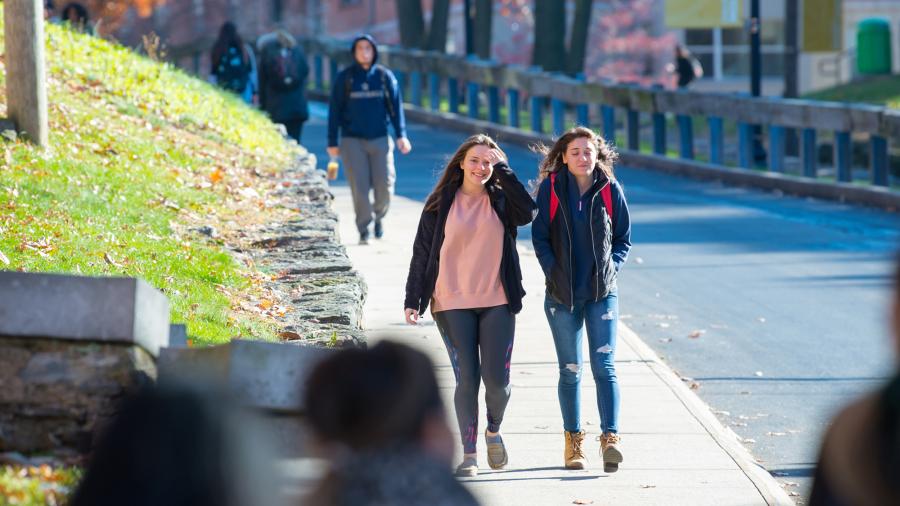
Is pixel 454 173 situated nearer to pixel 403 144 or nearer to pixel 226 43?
pixel 403 144

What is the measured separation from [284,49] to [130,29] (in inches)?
1391

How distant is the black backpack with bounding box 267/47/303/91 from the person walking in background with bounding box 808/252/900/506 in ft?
54.0

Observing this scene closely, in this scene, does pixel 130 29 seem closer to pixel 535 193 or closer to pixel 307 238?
pixel 307 238

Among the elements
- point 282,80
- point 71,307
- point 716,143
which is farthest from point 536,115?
point 71,307

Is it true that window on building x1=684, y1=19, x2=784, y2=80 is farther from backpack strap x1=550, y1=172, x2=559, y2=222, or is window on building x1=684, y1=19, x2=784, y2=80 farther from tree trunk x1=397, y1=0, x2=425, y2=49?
backpack strap x1=550, y1=172, x2=559, y2=222

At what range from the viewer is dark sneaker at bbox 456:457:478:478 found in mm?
7684

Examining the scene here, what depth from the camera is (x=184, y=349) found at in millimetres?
5434

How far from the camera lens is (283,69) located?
19078 millimetres

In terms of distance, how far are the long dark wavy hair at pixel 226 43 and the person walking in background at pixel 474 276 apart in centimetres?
1351

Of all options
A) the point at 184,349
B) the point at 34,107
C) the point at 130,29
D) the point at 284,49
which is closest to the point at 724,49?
the point at 130,29

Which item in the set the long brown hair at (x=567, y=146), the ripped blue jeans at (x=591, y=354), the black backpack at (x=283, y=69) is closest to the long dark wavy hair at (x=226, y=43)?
the black backpack at (x=283, y=69)

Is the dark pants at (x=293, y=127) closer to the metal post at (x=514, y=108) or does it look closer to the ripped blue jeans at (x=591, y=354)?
the metal post at (x=514, y=108)

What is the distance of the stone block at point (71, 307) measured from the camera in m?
5.11

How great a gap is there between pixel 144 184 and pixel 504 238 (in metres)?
4.96
